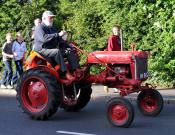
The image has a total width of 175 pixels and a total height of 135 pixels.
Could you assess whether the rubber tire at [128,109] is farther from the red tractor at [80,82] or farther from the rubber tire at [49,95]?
the rubber tire at [49,95]

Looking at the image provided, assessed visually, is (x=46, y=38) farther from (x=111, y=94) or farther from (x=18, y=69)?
(x=18, y=69)

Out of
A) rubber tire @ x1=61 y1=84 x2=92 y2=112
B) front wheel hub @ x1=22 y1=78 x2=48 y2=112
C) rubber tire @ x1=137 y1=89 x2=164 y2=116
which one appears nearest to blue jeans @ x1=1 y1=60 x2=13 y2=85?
rubber tire @ x1=61 y1=84 x2=92 y2=112

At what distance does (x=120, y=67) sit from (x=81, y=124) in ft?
5.11

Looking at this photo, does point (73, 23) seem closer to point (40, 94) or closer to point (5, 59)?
point (5, 59)

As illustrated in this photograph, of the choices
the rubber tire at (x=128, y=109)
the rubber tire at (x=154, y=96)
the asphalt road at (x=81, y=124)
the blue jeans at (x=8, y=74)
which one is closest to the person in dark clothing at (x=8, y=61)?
the blue jeans at (x=8, y=74)

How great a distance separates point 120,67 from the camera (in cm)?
1188

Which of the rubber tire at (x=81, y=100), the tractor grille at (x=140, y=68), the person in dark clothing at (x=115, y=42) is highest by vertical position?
the person in dark clothing at (x=115, y=42)

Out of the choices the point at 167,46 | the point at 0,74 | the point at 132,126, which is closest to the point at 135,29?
the point at 167,46

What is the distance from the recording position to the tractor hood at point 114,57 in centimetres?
Answer: 1173

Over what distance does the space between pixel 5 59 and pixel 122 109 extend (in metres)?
7.42

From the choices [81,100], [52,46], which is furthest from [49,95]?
[81,100]

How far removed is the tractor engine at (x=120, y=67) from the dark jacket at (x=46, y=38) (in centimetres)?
81

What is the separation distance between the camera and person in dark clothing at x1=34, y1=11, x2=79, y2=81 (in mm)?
11531

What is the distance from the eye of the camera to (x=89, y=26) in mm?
19562
